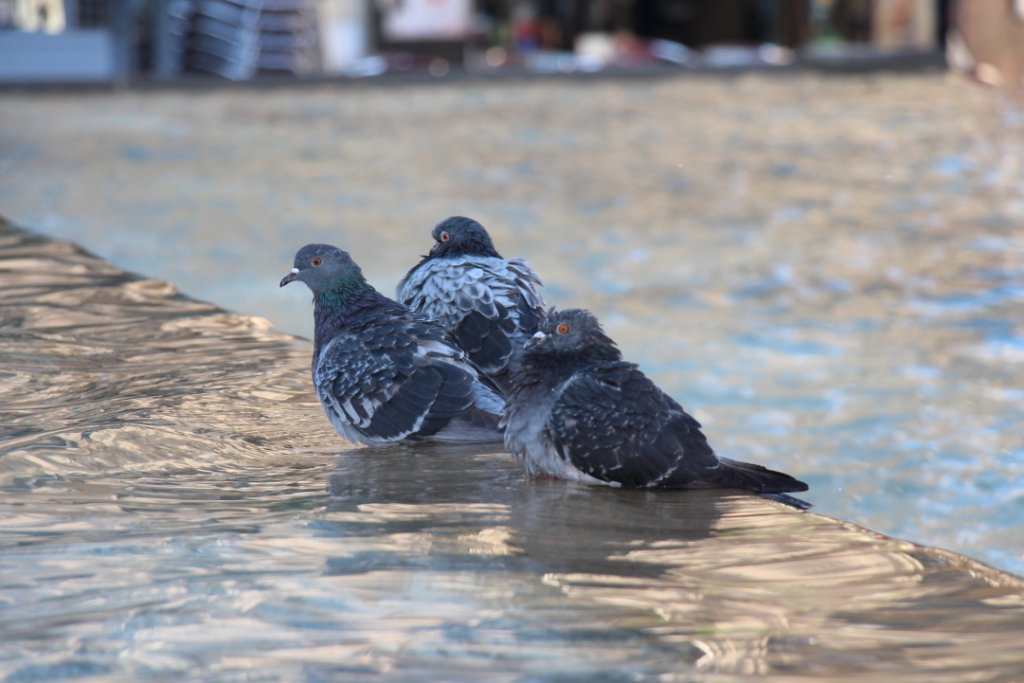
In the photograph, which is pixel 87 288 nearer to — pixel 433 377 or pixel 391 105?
pixel 433 377

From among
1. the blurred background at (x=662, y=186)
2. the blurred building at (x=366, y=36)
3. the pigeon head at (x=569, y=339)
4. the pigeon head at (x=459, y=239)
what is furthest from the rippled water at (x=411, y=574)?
the blurred building at (x=366, y=36)

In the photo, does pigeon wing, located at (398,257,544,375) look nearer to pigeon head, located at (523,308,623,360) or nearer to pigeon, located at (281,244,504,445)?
pigeon, located at (281,244,504,445)

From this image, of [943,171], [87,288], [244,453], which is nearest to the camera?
[244,453]

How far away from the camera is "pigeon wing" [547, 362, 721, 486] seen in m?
3.31

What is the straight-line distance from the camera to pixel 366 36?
803 inches

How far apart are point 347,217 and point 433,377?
7.78 meters

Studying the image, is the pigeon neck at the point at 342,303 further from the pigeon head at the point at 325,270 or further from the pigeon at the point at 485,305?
the pigeon at the point at 485,305

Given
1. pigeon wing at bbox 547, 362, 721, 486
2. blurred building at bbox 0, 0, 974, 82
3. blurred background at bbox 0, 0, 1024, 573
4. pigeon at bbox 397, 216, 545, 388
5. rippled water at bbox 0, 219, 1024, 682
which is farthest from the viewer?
blurred building at bbox 0, 0, 974, 82

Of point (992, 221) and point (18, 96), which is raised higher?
point (18, 96)

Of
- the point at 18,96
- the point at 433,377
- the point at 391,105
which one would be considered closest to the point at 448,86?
the point at 391,105

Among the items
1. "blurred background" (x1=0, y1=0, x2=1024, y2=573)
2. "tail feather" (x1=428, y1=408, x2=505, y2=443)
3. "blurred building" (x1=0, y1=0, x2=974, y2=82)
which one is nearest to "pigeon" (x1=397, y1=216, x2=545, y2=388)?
"tail feather" (x1=428, y1=408, x2=505, y2=443)

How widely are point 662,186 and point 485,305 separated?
28.4 ft

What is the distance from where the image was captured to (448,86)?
1719cm

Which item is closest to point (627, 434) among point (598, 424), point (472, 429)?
point (598, 424)
